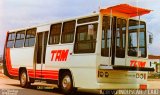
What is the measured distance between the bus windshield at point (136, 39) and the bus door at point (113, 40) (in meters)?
0.29

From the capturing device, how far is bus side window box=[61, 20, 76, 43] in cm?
1678

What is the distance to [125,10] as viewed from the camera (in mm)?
15742

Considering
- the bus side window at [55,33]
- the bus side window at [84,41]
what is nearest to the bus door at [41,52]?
the bus side window at [55,33]

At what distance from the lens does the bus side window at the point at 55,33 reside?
17797 mm

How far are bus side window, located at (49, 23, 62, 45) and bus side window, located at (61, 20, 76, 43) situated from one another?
1.27ft

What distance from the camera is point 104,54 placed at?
1523 cm

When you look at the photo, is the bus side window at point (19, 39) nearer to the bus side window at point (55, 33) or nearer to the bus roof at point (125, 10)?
the bus side window at point (55, 33)

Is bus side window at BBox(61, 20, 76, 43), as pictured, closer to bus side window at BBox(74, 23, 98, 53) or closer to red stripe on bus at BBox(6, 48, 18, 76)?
bus side window at BBox(74, 23, 98, 53)

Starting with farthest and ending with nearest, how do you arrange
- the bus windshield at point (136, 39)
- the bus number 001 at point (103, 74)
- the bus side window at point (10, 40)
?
the bus side window at point (10, 40), the bus windshield at point (136, 39), the bus number 001 at point (103, 74)

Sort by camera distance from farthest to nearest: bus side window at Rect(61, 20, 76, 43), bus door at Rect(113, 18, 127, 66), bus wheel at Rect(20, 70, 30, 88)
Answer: bus wheel at Rect(20, 70, 30, 88), bus side window at Rect(61, 20, 76, 43), bus door at Rect(113, 18, 127, 66)

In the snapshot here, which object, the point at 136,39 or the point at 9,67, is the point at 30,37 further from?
the point at 136,39

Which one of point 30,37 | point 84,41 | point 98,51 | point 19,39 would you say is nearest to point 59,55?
point 84,41

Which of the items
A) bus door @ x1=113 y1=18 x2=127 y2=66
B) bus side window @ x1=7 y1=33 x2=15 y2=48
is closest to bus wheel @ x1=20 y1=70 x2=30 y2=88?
bus side window @ x1=7 y1=33 x2=15 y2=48

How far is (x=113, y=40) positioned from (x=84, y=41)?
42.1 inches
